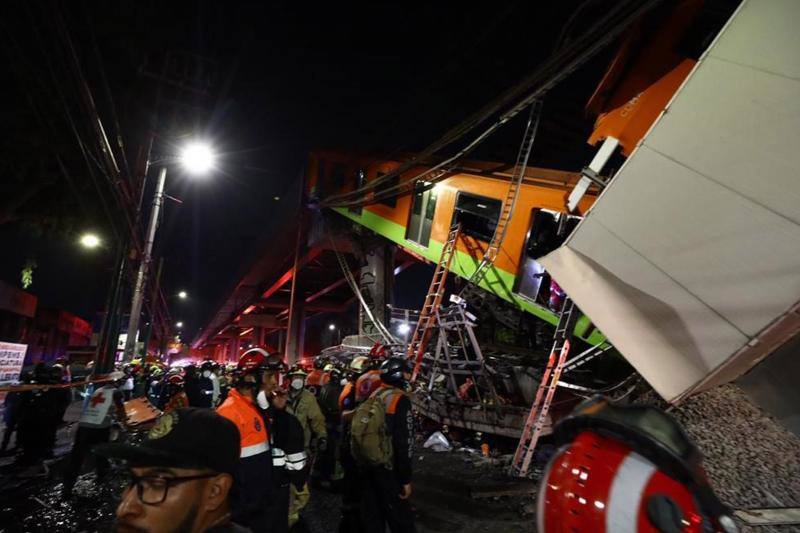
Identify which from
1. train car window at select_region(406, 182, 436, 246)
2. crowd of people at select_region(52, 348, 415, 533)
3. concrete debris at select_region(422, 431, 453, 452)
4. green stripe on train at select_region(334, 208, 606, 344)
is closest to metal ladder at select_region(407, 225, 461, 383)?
green stripe on train at select_region(334, 208, 606, 344)

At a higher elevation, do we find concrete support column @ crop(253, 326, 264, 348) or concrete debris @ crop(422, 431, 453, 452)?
concrete support column @ crop(253, 326, 264, 348)

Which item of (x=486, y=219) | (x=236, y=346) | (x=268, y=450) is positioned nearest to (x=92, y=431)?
(x=268, y=450)

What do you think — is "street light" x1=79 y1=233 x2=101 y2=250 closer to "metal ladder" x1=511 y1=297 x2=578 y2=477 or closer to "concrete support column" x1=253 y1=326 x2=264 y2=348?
"metal ladder" x1=511 y1=297 x2=578 y2=477

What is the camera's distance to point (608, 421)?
1079 mm

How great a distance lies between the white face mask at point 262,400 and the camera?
3.85 metres

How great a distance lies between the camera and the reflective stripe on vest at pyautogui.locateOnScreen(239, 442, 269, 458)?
9.88 ft

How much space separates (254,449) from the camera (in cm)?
309

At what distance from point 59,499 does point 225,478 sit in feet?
21.8

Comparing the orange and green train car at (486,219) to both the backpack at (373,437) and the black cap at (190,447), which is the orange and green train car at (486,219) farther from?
the black cap at (190,447)

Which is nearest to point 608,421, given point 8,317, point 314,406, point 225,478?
point 225,478

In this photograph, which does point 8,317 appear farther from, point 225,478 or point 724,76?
point 724,76

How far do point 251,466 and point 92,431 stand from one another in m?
4.99

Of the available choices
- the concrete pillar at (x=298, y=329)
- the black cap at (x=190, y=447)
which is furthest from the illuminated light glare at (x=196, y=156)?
the concrete pillar at (x=298, y=329)

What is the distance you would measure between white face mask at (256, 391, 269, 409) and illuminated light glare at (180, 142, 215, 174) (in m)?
9.07
